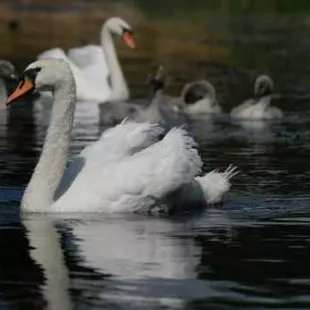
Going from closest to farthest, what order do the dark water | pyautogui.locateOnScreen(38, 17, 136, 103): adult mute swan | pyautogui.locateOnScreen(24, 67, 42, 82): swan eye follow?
the dark water, pyautogui.locateOnScreen(24, 67, 42, 82): swan eye, pyautogui.locateOnScreen(38, 17, 136, 103): adult mute swan

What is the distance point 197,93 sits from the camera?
25.1 metres

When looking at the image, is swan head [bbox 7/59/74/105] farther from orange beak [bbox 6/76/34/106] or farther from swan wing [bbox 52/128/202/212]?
swan wing [bbox 52/128/202/212]

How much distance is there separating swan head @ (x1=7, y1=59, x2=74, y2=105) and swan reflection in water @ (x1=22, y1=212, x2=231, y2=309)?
1.14 metres

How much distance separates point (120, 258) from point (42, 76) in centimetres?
274

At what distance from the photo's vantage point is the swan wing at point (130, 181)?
13.2 metres

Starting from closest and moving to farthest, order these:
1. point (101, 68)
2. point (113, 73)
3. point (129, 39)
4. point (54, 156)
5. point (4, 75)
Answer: point (54, 156)
point (4, 75)
point (113, 73)
point (129, 39)
point (101, 68)

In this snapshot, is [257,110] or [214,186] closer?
[214,186]

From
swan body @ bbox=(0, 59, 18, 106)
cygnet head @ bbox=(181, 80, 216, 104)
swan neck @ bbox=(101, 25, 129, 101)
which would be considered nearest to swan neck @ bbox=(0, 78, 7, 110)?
swan body @ bbox=(0, 59, 18, 106)

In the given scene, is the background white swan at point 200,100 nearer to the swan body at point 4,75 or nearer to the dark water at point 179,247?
the swan body at point 4,75

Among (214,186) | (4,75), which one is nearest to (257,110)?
(4,75)

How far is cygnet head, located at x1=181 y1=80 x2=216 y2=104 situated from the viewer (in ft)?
82.4

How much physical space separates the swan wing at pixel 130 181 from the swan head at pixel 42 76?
789 millimetres

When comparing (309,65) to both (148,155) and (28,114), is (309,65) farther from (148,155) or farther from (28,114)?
(148,155)

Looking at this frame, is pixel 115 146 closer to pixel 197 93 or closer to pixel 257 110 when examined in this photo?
pixel 257 110
